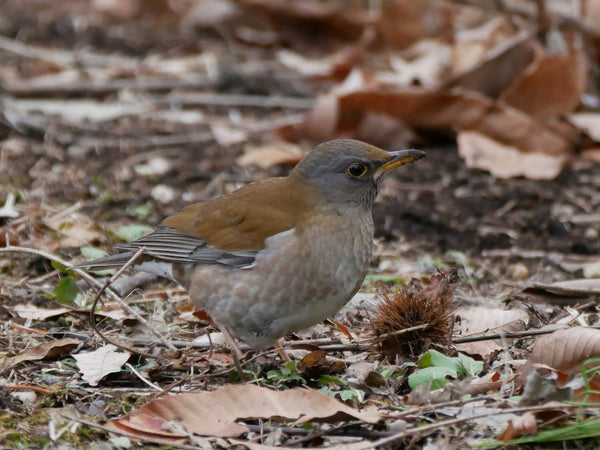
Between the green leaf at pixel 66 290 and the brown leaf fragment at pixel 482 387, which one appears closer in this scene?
the brown leaf fragment at pixel 482 387

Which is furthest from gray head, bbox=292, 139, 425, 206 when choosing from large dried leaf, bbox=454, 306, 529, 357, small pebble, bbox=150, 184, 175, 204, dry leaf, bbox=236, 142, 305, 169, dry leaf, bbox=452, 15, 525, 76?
dry leaf, bbox=452, 15, 525, 76

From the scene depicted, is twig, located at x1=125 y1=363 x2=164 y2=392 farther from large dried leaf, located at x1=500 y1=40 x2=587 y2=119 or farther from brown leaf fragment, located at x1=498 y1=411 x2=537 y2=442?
large dried leaf, located at x1=500 y1=40 x2=587 y2=119

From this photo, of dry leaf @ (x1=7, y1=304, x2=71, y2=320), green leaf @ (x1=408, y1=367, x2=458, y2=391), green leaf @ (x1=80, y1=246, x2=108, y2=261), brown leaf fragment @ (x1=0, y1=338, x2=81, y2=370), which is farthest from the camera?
green leaf @ (x1=80, y1=246, x2=108, y2=261)

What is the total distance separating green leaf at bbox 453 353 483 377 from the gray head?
1.14 meters

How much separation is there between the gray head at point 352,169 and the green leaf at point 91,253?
67.6 inches

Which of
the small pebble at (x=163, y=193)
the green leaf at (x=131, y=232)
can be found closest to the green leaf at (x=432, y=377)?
the green leaf at (x=131, y=232)

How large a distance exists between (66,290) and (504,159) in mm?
4327

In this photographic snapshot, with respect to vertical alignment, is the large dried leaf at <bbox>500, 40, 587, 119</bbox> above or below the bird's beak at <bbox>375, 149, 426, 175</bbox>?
below

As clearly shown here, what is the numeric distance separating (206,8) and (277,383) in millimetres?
7828

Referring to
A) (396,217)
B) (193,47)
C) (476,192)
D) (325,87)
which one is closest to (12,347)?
(396,217)

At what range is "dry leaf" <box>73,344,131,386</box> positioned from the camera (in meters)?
4.13

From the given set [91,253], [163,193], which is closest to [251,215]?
[91,253]

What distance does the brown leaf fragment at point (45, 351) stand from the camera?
4.23 metres

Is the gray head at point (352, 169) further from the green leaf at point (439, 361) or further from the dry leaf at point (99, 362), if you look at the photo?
the dry leaf at point (99, 362)
